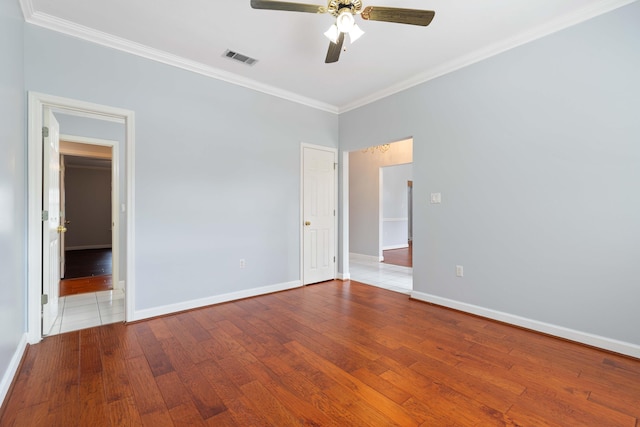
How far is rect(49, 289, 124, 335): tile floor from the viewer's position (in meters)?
2.91

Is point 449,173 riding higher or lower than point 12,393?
higher

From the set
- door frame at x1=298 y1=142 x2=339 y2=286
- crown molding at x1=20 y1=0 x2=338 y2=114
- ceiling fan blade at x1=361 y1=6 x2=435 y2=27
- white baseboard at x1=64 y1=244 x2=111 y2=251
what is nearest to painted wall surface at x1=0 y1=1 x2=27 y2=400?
crown molding at x1=20 y1=0 x2=338 y2=114

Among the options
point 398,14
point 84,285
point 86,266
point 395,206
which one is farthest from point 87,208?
point 398,14

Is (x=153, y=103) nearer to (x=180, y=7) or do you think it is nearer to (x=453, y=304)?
(x=180, y=7)

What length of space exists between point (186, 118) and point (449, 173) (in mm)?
3173

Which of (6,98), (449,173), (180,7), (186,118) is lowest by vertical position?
(449,173)

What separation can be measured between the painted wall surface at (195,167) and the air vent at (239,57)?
458 millimetres

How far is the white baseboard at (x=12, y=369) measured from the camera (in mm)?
1703

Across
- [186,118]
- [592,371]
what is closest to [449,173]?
[592,371]

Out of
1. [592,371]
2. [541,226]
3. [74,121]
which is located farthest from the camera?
[74,121]

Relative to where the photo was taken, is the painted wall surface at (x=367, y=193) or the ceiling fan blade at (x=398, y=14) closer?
the ceiling fan blade at (x=398, y=14)

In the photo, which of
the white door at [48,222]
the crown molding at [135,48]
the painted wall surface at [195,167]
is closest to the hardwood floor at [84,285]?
the white door at [48,222]

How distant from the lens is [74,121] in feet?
12.9

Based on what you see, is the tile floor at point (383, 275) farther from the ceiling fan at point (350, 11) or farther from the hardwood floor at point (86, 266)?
the hardwood floor at point (86, 266)
